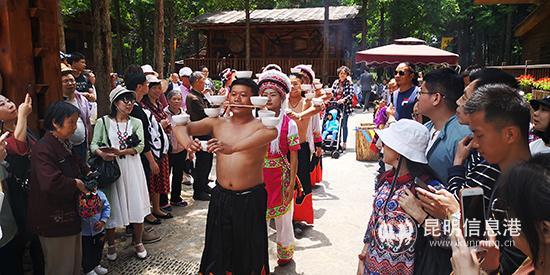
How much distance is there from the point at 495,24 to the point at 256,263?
3070 centimetres

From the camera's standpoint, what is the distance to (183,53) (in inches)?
1367

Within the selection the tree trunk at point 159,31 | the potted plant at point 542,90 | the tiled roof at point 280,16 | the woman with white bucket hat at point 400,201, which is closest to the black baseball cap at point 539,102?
the woman with white bucket hat at point 400,201

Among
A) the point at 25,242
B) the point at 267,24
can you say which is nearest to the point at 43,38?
the point at 25,242

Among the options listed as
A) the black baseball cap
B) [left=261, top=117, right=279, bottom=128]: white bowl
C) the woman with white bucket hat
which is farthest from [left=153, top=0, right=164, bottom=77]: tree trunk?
the woman with white bucket hat

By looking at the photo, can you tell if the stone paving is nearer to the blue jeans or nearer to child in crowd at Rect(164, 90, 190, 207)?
child in crowd at Rect(164, 90, 190, 207)

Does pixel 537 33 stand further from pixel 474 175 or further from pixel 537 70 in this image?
pixel 474 175

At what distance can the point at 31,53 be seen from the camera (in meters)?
3.94

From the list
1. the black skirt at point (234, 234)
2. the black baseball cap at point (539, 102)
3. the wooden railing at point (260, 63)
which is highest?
the wooden railing at point (260, 63)

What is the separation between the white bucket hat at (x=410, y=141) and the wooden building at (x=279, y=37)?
1818 centimetres

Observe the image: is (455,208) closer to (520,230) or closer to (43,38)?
(520,230)

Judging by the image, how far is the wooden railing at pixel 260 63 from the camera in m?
20.8

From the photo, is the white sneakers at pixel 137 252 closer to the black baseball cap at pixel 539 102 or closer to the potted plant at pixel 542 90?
the black baseball cap at pixel 539 102

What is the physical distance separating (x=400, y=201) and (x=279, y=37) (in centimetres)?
2089

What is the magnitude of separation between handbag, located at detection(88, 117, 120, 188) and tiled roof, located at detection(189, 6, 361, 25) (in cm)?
1713
